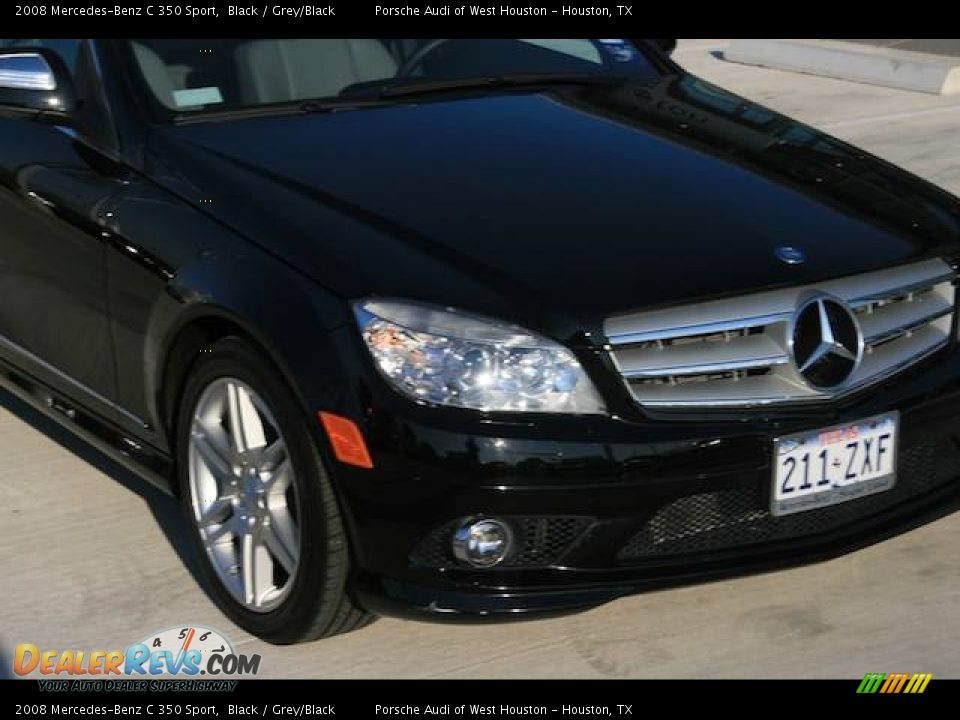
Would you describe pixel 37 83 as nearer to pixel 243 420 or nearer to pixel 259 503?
pixel 243 420

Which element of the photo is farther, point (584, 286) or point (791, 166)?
point (791, 166)

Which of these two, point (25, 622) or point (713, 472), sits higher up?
point (713, 472)

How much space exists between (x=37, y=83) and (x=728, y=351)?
7.02 feet

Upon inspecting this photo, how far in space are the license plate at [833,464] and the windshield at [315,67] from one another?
1.84m

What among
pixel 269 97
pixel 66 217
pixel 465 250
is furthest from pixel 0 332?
pixel 465 250

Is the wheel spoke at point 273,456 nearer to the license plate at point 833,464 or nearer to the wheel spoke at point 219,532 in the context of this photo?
the wheel spoke at point 219,532

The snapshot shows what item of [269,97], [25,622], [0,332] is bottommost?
[25,622]

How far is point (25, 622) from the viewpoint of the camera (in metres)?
4.25

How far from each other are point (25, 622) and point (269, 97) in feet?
5.27

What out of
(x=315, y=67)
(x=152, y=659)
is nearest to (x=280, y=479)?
(x=152, y=659)

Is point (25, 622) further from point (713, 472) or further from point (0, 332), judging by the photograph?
point (713, 472)

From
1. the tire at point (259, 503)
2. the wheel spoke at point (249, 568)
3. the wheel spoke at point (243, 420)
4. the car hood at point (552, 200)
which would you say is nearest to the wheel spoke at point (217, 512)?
the tire at point (259, 503)

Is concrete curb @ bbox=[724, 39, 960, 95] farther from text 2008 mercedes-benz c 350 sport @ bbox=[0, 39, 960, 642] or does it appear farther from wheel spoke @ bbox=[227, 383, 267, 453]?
wheel spoke @ bbox=[227, 383, 267, 453]

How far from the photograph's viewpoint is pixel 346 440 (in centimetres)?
360
